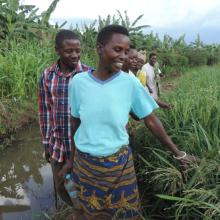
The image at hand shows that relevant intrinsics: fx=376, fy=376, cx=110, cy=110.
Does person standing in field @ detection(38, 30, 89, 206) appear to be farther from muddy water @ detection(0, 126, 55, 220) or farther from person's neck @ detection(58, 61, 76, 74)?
muddy water @ detection(0, 126, 55, 220)

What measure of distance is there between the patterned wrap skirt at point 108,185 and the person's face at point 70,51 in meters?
0.75

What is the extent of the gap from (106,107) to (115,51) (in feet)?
0.88

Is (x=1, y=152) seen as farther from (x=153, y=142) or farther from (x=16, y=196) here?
(x=153, y=142)

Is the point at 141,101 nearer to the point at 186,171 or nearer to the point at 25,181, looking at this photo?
the point at 186,171

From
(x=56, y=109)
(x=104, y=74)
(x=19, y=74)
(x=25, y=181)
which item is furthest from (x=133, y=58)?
(x=19, y=74)

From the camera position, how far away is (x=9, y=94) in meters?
6.67

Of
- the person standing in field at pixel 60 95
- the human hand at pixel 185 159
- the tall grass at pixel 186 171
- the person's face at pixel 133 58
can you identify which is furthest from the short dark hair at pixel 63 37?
the human hand at pixel 185 159

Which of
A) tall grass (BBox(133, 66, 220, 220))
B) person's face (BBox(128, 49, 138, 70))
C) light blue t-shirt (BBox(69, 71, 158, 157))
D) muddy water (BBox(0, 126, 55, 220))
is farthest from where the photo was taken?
muddy water (BBox(0, 126, 55, 220))

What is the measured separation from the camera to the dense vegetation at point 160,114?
1966 millimetres

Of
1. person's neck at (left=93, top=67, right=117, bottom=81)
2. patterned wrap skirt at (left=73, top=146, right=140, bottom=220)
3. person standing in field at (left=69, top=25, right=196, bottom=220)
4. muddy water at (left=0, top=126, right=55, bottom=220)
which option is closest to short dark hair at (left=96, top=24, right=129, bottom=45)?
person standing in field at (left=69, top=25, right=196, bottom=220)

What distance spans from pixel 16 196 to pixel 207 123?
7.72 feet

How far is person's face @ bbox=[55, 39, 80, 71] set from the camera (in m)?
2.42

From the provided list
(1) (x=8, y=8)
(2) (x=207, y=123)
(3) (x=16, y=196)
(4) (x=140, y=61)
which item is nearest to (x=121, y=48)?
(2) (x=207, y=123)

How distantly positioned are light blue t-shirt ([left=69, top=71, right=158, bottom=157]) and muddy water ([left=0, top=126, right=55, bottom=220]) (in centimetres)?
162
